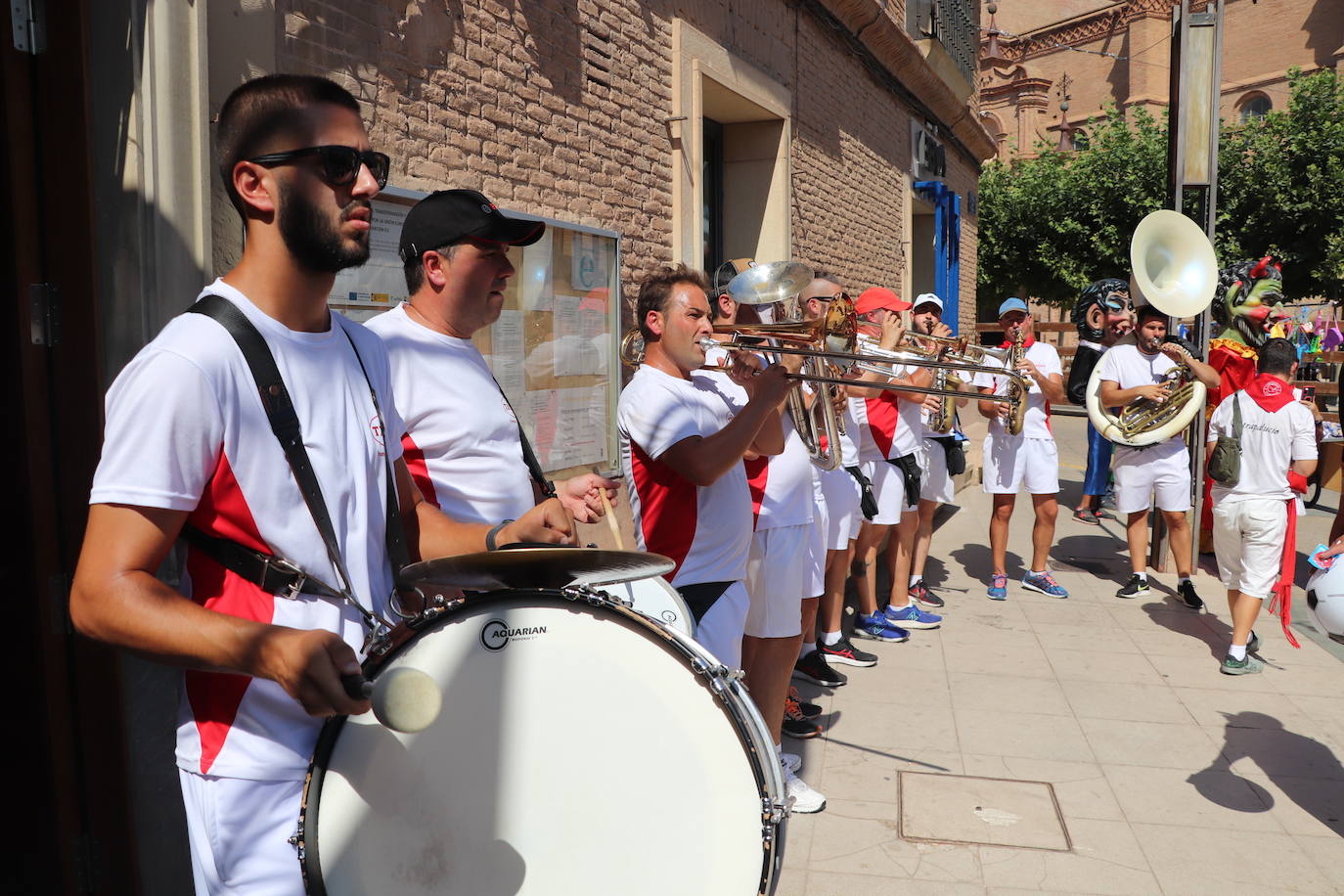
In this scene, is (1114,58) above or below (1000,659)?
above

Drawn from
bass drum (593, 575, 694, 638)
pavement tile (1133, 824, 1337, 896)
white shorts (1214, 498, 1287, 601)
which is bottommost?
pavement tile (1133, 824, 1337, 896)

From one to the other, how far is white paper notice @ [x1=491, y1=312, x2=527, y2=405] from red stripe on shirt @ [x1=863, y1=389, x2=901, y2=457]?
2189mm

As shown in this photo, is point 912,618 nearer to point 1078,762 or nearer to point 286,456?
point 1078,762

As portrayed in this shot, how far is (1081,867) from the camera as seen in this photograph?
3.60 m

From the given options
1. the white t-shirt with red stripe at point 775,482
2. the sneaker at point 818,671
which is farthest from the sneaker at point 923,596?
the white t-shirt with red stripe at point 775,482

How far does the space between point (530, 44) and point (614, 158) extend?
40.8 inches

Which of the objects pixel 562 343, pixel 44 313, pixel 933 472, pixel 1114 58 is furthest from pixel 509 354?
pixel 1114 58

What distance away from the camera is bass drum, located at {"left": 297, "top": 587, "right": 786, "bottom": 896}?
160 centimetres

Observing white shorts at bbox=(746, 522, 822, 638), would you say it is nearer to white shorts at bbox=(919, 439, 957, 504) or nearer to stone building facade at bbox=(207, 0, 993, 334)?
stone building facade at bbox=(207, 0, 993, 334)

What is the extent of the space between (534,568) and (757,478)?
2415mm

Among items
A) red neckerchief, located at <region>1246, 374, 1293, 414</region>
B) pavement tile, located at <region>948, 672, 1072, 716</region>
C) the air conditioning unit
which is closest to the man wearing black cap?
pavement tile, located at <region>948, 672, 1072, 716</region>

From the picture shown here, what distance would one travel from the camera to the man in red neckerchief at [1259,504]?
5598 mm

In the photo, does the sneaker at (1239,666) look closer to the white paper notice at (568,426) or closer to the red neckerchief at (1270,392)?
the red neckerchief at (1270,392)

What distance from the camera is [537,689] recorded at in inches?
66.4
